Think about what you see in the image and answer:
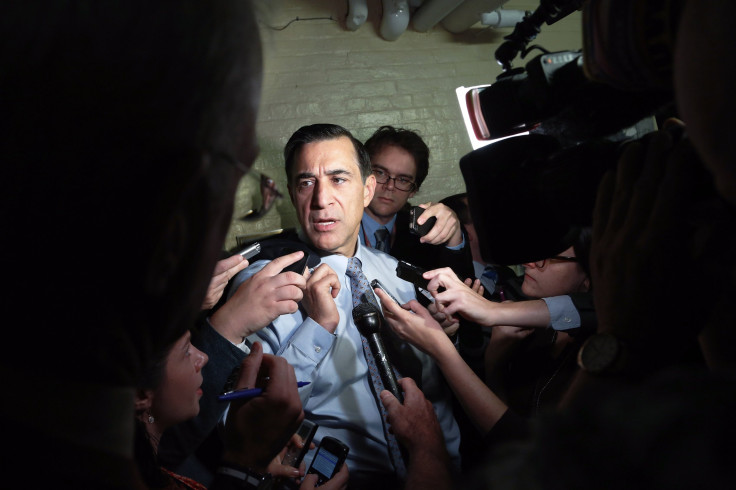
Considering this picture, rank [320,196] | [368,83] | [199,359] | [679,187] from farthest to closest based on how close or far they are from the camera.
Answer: [368,83] < [320,196] < [199,359] < [679,187]

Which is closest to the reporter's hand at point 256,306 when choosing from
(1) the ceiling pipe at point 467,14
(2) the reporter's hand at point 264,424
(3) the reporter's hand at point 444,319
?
(2) the reporter's hand at point 264,424

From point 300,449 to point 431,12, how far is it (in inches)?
111

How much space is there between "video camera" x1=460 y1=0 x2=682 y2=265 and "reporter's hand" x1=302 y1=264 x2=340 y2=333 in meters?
0.71

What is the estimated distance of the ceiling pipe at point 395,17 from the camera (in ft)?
9.08

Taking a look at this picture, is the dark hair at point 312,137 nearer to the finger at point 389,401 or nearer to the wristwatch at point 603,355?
the finger at point 389,401

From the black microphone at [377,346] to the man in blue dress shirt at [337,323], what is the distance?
0.15m

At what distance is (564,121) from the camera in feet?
2.52

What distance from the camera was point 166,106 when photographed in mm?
375

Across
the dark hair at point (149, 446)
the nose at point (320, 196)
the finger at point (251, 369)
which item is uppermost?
the nose at point (320, 196)

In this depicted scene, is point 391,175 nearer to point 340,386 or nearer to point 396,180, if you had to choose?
point 396,180

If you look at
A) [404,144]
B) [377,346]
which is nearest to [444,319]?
[377,346]

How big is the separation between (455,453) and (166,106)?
5.51ft

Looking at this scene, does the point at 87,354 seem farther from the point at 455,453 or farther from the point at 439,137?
the point at 439,137

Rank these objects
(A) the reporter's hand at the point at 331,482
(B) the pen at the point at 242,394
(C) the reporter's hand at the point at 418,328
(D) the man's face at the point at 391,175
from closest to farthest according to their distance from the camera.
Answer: (B) the pen at the point at 242,394
(A) the reporter's hand at the point at 331,482
(C) the reporter's hand at the point at 418,328
(D) the man's face at the point at 391,175
